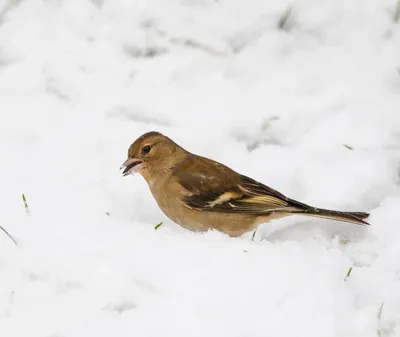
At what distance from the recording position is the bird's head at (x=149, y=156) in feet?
15.0

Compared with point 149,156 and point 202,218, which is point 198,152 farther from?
point 202,218

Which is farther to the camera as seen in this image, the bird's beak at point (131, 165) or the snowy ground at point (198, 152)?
the bird's beak at point (131, 165)

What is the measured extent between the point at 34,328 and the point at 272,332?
0.87 m

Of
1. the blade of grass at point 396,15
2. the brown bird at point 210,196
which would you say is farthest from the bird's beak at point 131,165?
the blade of grass at point 396,15

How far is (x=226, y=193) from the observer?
4.43 m

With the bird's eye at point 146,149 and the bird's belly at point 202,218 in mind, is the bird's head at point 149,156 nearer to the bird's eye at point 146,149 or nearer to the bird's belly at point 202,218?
the bird's eye at point 146,149

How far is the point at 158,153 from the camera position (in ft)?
15.0

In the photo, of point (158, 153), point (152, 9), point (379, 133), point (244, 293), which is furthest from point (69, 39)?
point (244, 293)

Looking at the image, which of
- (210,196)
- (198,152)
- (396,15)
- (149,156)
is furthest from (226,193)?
(396,15)

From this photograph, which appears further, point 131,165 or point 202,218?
point 131,165

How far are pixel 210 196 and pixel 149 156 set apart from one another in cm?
40

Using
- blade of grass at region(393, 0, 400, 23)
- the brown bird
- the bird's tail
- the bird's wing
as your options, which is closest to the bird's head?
the brown bird

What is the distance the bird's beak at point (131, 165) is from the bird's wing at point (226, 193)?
205 mm

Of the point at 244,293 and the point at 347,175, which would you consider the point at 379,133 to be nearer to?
the point at 347,175
